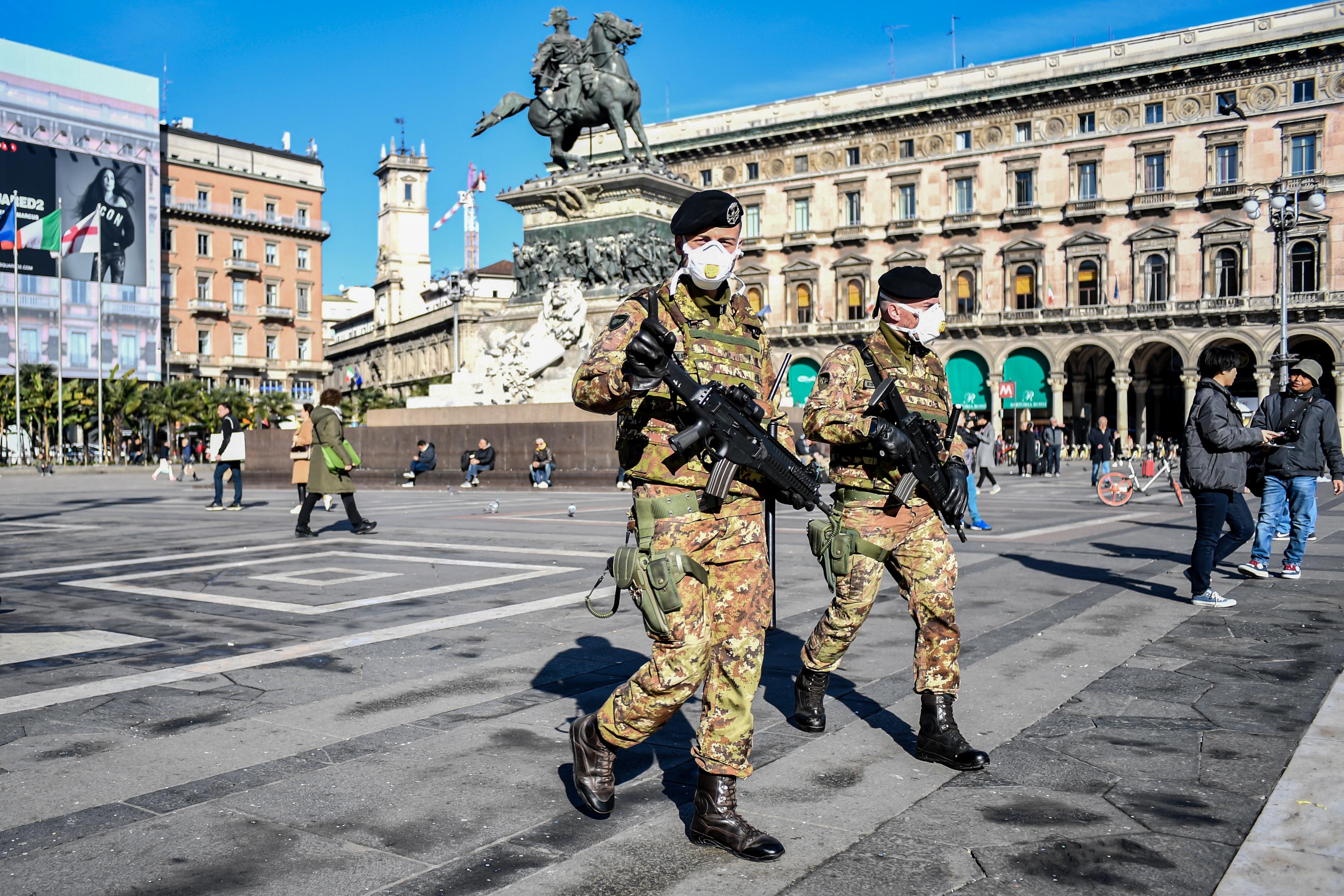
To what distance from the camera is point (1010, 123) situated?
183 feet

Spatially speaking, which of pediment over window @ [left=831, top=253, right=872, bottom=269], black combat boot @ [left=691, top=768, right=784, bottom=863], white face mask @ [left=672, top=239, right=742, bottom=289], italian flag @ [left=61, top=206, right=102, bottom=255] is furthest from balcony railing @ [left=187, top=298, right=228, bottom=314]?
black combat boot @ [left=691, top=768, right=784, bottom=863]

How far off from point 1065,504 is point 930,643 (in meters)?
15.8

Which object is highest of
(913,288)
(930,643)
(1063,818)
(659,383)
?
(913,288)

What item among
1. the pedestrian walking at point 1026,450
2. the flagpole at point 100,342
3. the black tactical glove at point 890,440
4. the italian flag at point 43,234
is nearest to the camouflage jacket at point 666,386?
the black tactical glove at point 890,440

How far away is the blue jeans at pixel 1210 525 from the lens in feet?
25.4

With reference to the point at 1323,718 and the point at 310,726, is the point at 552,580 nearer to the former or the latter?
the point at 310,726

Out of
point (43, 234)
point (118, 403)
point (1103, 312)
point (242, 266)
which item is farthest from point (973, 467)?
point (242, 266)

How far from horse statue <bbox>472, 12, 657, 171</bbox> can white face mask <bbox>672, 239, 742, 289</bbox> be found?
1969 centimetres

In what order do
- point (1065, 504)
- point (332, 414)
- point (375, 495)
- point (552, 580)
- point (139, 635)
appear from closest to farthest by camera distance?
point (139, 635) < point (552, 580) < point (332, 414) < point (1065, 504) < point (375, 495)

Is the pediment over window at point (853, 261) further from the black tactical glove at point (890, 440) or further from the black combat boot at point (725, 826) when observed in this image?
the black combat boot at point (725, 826)

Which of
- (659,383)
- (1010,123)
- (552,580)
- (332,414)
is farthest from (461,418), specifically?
(1010,123)

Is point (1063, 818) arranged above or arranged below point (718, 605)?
below

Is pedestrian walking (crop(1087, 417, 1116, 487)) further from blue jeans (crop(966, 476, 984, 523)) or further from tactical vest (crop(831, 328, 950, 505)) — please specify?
tactical vest (crop(831, 328, 950, 505))

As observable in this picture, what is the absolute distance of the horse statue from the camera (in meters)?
22.9
